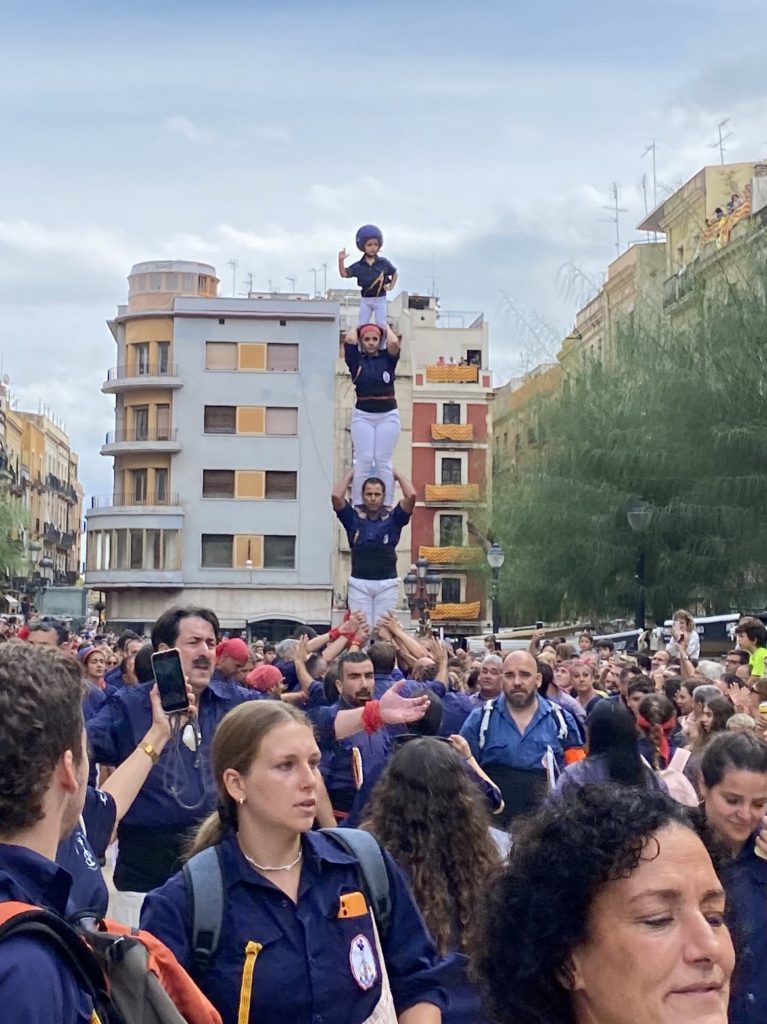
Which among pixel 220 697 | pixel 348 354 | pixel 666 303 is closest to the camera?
pixel 220 697

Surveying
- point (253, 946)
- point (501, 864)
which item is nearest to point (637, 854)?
point (501, 864)

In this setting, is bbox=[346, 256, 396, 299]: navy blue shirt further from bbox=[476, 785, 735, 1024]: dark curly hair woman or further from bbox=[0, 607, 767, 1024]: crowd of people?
bbox=[476, 785, 735, 1024]: dark curly hair woman

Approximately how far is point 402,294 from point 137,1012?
68285mm

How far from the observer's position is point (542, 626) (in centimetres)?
3878

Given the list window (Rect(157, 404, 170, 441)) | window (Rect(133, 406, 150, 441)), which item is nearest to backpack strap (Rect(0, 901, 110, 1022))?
window (Rect(157, 404, 170, 441))

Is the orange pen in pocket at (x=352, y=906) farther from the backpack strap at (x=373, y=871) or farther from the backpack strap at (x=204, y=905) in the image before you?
the backpack strap at (x=204, y=905)

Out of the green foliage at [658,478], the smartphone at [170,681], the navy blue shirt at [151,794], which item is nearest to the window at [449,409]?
the green foliage at [658,478]

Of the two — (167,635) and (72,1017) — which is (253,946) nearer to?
(72,1017)

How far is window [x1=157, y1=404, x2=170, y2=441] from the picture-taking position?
58.3 m

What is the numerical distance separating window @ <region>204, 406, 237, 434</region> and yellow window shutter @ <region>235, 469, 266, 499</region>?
1625 millimetres

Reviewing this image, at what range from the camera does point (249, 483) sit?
57.8 metres

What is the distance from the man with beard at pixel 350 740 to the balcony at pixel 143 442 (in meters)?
49.7

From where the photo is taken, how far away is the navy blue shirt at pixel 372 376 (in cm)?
1827

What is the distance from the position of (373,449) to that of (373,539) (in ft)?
3.89
